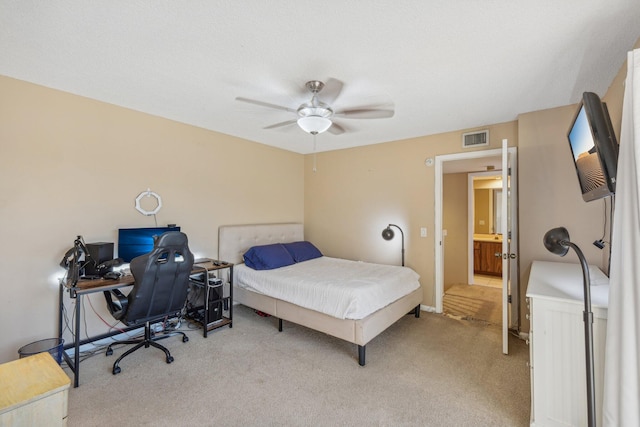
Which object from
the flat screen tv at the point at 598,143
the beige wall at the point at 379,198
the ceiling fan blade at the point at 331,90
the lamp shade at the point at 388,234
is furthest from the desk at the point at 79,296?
the flat screen tv at the point at 598,143

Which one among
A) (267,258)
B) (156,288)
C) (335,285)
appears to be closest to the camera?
(156,288)

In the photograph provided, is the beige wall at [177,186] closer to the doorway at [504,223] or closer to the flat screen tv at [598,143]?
the doorway at [504,223]

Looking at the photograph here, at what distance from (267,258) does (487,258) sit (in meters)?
4.98

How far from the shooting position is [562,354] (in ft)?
5.32

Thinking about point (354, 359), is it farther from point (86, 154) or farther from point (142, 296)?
point (86, 154)

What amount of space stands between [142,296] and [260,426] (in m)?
1.43

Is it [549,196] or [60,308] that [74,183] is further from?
[549,196]

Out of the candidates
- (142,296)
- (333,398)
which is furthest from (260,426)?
(142,296)

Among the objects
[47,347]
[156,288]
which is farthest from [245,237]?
[47,347]

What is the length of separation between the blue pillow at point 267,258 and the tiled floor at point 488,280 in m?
3.95

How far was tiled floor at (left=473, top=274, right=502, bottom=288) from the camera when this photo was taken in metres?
5.47

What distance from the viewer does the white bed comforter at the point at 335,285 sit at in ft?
8.87

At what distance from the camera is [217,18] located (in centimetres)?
164

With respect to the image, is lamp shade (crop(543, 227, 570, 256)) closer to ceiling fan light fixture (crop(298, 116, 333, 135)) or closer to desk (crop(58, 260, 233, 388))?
ceiling fan light fixture (crop(298, 116, 333, 135))
